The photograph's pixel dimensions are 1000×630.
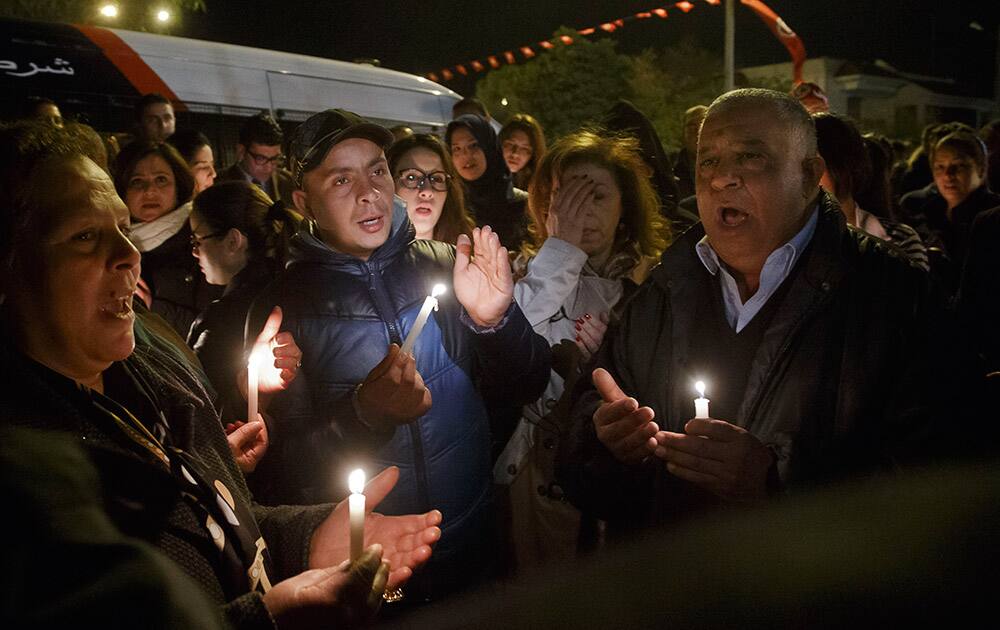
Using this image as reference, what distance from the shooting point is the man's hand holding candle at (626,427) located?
A: 218 cm

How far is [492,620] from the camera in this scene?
52cm

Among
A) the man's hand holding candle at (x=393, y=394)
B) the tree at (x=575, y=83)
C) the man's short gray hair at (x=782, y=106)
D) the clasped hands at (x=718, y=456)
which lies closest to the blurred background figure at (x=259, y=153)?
the man's hand holding candle at (x=393, y=394)

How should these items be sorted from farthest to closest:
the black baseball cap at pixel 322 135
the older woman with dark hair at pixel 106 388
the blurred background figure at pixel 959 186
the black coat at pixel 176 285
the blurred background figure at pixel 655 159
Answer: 1. the blurred background figure at pixel 959 186
2. the blurred background figure at pixel 655 159
3. the black coat at pixel 176 285
4. the black baseball cap at pixel 322 135
5. the older woman with dark hair at pixel 106 388

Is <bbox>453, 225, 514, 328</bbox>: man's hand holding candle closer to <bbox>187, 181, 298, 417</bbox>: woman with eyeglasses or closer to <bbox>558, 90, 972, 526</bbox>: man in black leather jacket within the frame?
<bbox>558, 90, 972, 526</bbox>: man in black leather jacket

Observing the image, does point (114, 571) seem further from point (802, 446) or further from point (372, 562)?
point (802, 446)

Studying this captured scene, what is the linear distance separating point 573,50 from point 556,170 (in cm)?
4006

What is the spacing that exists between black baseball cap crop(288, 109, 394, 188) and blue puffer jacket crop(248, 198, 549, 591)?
26cm

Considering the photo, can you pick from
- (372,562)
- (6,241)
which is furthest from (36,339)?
(372,562)

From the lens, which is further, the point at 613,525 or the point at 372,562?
the point at 613,525

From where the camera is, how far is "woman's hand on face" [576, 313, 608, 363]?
326 centimetres

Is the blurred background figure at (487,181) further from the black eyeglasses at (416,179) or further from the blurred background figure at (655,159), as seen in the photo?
the black eyeglasses at (416,179)

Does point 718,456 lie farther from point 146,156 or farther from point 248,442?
point 146,156

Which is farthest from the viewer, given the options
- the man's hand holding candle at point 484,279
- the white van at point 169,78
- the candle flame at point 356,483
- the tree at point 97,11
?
the tree at point 97,11

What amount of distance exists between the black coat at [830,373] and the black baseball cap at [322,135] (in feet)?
4.52
